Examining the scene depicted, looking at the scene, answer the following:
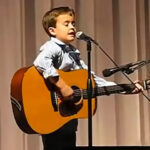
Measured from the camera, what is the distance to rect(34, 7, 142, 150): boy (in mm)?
1800

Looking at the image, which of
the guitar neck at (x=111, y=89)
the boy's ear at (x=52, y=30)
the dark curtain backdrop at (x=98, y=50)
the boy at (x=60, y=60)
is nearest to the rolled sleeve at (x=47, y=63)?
the boy at (x=60, y=60)

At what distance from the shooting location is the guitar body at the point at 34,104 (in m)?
1.81

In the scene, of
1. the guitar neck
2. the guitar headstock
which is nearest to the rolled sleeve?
the guitar neck

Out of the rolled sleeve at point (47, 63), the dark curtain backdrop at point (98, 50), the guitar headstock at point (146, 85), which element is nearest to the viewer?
the rolled sleeve at point (47, 63)

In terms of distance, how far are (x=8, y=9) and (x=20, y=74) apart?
3.27ft

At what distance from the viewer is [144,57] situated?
10.7 ft

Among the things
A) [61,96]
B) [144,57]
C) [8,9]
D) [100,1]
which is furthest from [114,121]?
[61,96]

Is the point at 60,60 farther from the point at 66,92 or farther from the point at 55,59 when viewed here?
the point at 66,92

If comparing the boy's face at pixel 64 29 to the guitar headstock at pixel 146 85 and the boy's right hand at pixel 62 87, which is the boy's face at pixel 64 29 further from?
the guitar headstock at pixel 146 85

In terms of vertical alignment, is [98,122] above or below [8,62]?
below

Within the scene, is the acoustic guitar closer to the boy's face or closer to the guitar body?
→ the guitar body

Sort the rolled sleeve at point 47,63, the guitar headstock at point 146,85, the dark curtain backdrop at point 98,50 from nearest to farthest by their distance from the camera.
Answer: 1. the rolled sleeve at point 47,63
2. the guitar headstock at point 146,85
3. the dark curtain backdrop at point 98,50

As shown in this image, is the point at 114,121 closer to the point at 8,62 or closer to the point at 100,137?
the point at 100,137

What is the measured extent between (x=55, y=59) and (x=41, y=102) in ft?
0.63
